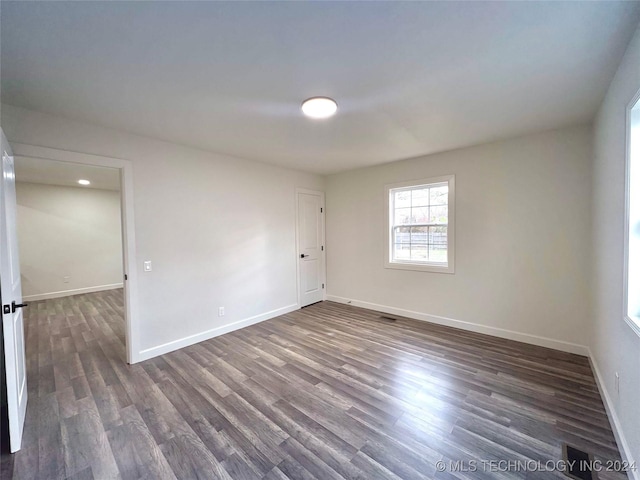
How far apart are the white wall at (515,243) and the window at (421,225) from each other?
0.12 m

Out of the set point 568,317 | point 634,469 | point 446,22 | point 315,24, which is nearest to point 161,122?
point 315,24

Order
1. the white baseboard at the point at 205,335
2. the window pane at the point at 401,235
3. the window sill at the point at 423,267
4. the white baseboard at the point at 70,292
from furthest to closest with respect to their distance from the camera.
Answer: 1. the white baseboard at the point at 70,292
2. the window pane at the point at 401,235
3. the window sill at the point at 423,267
4. the white baseboard at the point at 205,335

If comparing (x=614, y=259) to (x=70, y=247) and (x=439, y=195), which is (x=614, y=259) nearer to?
(x=439, y=195)

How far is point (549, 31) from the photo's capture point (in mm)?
1518

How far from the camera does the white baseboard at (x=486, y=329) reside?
306 centimetres

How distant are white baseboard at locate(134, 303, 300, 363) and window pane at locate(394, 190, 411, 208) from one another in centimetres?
268

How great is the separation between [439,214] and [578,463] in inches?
119

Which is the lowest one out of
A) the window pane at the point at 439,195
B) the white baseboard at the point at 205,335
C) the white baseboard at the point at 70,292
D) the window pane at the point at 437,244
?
the white baseboard at the point at 205,335

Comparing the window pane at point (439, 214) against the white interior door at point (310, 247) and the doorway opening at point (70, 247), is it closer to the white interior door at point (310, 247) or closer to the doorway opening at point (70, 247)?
the white interior door at point (310, 247)

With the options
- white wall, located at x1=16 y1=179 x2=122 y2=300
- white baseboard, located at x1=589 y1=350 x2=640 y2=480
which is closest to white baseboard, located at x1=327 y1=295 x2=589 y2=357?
white baseboard, located at x1=589 y1=350 x2=640 y2=480

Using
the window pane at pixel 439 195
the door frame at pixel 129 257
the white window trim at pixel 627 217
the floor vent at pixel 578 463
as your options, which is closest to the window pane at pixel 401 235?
the window pane at pixel 439 195

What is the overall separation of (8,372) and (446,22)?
136 inches

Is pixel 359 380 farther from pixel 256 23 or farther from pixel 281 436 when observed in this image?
pixel 256 23

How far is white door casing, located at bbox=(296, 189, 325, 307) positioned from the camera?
502cm
